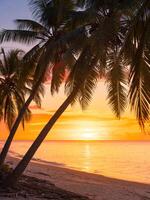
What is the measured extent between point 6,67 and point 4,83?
930 millimetres

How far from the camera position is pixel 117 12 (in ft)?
42.9

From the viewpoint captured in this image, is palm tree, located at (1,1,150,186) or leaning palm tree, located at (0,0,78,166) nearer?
palm tree, located at (1,1,150,186)

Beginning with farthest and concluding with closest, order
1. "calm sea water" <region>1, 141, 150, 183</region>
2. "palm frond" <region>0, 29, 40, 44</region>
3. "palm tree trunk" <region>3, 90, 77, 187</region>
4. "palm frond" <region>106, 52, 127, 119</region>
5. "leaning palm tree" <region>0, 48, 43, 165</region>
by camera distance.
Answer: "calm sea water" <region>1, 141, 150, 183</region> < "leaning palm tree" <region>0, 48, 43, 165</region> < "palm frond" <region>0, 29, 40, 44</region> < "palm frond" <region>106, 52, 127, 119</region> < "palm tree trunk" <region>3, 90, 77, 187</region>

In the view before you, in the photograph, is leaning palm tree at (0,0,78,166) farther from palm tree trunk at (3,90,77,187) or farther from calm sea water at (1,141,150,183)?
calm sea water at (1,141,150,183)

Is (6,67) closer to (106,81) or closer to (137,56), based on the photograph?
(106,81)

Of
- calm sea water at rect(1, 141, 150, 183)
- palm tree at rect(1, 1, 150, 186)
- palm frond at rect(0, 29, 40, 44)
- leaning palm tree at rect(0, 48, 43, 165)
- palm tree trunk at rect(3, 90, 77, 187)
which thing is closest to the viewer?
palm tree at rect(1, 1, 150, 186)

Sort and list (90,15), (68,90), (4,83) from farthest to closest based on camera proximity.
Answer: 1. (4,83)
2. (68,90)
3. (90,15)

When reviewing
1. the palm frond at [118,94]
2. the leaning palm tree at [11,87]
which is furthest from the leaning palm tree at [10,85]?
the palm frond at [118,94]

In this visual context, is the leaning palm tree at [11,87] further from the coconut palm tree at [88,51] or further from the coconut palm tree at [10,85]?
the coconut palm tree at [88,51]

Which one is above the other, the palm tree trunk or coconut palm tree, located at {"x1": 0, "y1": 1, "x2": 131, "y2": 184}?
coconut palm tree, located at {"x1": 0, "y1": 1, "x2": 131, "y2": 184}

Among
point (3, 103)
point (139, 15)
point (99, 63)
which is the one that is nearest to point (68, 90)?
point (99, 63)

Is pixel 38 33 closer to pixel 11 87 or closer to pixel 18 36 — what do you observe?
pixel 18 36

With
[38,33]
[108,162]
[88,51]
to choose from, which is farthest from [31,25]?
[108,162]

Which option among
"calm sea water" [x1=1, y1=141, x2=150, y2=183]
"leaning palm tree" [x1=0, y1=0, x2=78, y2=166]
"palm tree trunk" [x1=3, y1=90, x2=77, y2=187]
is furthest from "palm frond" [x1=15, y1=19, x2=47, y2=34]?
"calm sea water" [x1=1, y1=141, x2=150, y2=183]
